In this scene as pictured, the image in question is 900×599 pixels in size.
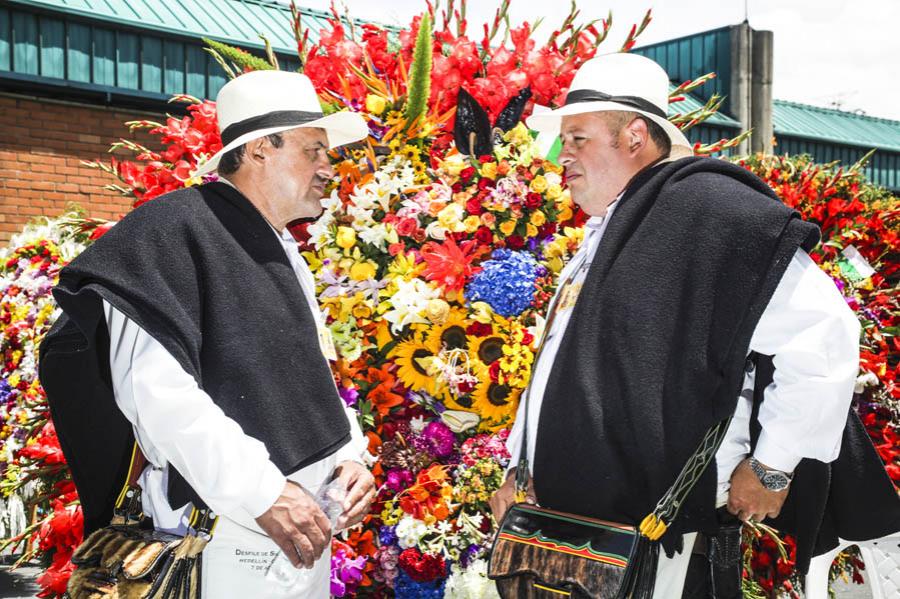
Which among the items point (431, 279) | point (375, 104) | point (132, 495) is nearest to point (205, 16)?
point (375, 104)

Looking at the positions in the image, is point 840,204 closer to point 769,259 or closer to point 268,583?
point 769,259

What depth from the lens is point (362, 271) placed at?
3.21 metres

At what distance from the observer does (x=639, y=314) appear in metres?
2.10

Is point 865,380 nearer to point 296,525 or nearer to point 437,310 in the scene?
point 437,310

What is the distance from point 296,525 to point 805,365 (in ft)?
4.16

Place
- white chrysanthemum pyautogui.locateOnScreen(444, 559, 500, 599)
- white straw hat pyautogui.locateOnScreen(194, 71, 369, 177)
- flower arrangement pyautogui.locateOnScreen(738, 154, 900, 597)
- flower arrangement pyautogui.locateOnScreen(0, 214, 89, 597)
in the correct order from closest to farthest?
white straw hat pyautogui.locateOnScreen(194, 71, 369, 177)
white chrysanthemum pyautogui.locateOnScreen(444, 559, 500, 599)
flower arrangement pyautogui.locateOnScreen(738, 154, 900, 597)
flower arrangement pyautogui.locateOnScreen(0, 214, 89, 597)

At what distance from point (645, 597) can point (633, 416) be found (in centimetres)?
42

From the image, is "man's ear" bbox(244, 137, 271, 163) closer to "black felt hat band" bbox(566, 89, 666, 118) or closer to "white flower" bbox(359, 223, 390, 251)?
"white flower" bbox(359, 223, 390, 251)

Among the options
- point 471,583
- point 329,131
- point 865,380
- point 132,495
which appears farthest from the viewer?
point 865,380

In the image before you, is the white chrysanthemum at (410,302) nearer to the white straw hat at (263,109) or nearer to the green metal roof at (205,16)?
the white straw hat at (263,109)

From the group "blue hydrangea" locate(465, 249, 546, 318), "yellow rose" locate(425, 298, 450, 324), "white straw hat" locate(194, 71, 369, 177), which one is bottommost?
"yellow rose" locate(425, 298, 450, 324)

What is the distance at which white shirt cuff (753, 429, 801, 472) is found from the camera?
6.88ft

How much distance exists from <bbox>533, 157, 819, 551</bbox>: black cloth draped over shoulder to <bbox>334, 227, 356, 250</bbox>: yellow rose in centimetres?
125

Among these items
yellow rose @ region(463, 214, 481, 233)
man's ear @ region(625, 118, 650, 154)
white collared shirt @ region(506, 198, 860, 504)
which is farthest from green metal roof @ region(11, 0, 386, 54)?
white collared shirt @ region(506, 198, 860, 504)
